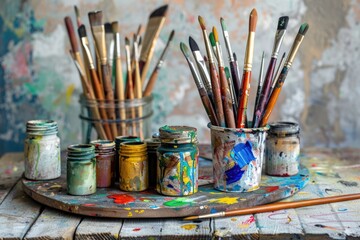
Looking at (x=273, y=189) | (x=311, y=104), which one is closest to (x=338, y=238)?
(x=273, y=189)

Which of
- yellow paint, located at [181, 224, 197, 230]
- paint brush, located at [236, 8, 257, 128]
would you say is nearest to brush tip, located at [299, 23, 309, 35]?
paint brush, located at [236, 8, 257, 128]

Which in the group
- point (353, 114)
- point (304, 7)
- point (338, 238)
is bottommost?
point (338, 238)

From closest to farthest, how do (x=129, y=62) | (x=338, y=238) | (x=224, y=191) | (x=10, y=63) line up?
(x=338, y=238), (x=224, y=191), (x=129, y=62), (x=10, y=63)

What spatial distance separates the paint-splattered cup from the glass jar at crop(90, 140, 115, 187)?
0.24 m

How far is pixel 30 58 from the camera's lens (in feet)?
7.28

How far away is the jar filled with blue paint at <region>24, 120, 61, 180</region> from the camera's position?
1433mm

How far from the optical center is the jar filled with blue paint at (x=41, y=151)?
4.70 ft

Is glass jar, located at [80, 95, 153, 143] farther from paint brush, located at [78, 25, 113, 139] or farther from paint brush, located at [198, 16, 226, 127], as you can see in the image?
paint brush, located at [198, 16, 226, 127]

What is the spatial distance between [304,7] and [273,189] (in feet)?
3.54

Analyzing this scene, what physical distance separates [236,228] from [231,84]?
35 cm

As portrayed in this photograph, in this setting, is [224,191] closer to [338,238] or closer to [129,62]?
[338,238]

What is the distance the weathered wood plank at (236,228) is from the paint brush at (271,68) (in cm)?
23

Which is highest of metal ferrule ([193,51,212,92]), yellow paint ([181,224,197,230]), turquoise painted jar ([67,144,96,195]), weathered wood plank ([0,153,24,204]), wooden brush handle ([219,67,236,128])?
metal ferrule ([193,51,212,92])

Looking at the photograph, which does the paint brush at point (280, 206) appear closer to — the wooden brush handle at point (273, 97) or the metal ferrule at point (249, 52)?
the wooden brush handle at point (273, 97)
